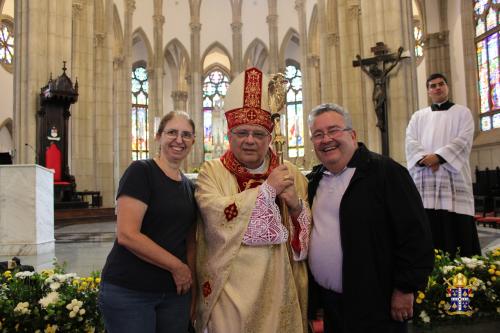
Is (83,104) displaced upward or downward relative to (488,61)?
downward

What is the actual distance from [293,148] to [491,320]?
2529 centimetres

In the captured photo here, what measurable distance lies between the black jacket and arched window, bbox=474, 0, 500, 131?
15.7 metres

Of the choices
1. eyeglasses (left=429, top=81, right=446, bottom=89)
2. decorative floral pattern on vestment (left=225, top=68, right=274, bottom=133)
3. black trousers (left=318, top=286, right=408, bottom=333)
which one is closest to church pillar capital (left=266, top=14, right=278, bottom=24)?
eyeglasses (left=429, top=81, right=446, bottom=89)

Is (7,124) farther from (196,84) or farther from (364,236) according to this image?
(364,236)

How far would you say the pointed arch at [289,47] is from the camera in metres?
26.3

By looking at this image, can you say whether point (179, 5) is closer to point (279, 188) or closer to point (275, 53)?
point (275, 53)

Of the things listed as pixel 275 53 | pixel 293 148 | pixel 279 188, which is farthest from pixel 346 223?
pixel 293 148

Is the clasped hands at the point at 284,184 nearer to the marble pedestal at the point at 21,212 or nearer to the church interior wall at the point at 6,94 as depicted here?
the marble pedestal at the point at 21,212

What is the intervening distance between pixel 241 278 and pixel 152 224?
468mm

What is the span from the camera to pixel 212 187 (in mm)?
2145

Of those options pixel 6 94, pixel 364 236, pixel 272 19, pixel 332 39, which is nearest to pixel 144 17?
→ pixel 272 19

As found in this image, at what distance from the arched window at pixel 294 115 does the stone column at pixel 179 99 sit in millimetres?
6411

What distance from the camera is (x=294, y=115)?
28.7 metres

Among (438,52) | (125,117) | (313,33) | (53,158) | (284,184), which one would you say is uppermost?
(313,33)
